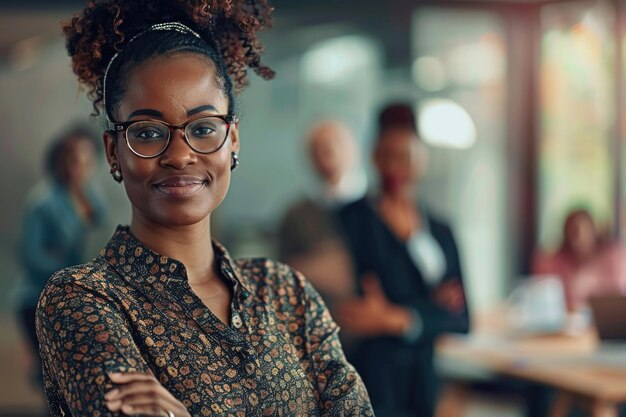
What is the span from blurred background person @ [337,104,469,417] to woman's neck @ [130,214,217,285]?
8.12 ft

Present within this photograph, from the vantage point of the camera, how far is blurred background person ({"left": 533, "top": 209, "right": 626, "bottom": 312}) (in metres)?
5.34

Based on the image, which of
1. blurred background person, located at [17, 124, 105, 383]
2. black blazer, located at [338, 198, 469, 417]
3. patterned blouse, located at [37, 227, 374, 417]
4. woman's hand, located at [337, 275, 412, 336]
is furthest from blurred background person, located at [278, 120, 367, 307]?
patterned blouse, located at [37, 227, 374, 417]

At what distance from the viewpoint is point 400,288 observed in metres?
4.01

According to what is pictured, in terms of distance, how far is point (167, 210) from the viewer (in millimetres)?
1433

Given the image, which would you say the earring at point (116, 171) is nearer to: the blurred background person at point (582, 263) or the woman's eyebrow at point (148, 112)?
the woman's eyebrow at point (148, 112)

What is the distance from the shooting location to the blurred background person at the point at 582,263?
5.34 m

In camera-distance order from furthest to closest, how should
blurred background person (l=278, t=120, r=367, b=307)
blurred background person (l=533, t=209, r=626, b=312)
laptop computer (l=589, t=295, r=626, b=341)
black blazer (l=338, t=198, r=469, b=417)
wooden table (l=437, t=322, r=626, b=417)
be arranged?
blurred background person (l=533, t=209, r=626, b=312) < blurred background person (l=278, t=120, r=367, b=307) < laptop computer (l=589, t=295, r=626, b=341) < black blazer (l=338, t=198, r=469, b=417) < wooden table (l=437, t=322, r=626, b=417)

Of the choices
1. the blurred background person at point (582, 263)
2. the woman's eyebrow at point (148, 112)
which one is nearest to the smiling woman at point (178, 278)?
the woman's eyebrow at point (148, 112)

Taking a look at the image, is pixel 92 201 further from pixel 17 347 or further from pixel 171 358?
pixel 171 358

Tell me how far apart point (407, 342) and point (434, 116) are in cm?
287

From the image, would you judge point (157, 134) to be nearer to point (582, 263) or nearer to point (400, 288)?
point (400, 288)

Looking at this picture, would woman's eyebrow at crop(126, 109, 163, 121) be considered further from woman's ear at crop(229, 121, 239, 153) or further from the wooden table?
the wooden table

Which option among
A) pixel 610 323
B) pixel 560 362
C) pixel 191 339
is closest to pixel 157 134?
pixel 191 339

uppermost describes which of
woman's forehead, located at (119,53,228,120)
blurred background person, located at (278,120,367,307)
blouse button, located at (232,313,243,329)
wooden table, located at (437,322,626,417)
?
woman's forehead, located at (119,53,228,120)
